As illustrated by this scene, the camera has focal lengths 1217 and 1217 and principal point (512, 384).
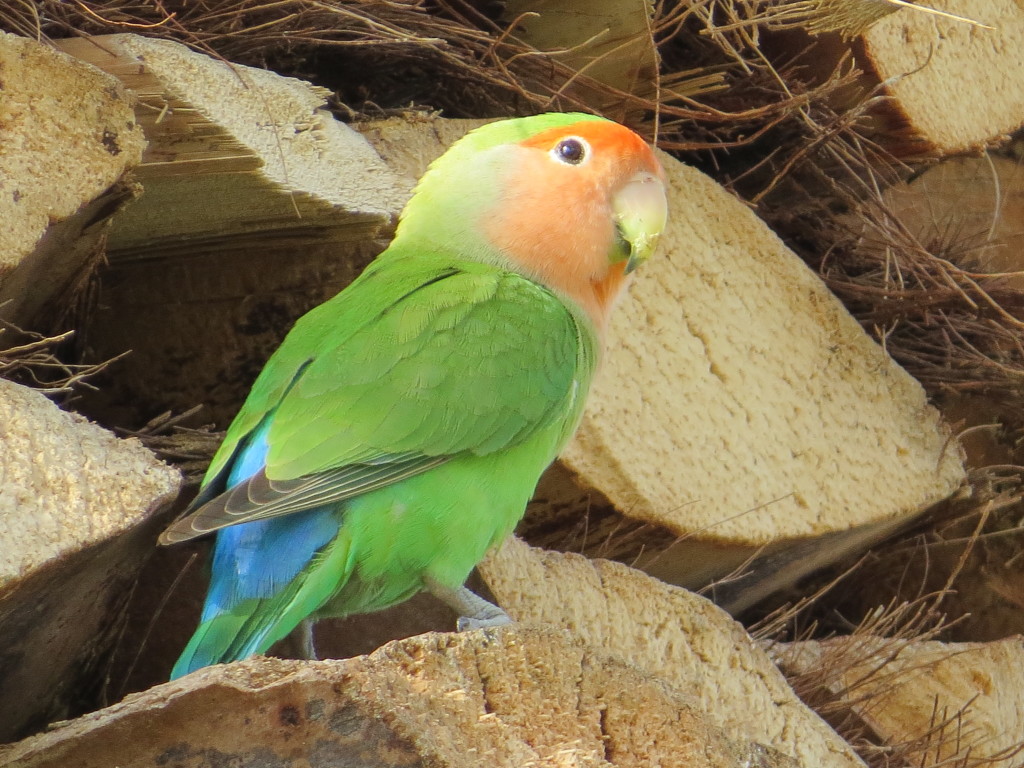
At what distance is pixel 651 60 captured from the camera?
124 inches

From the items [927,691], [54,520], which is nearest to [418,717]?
[54,520]

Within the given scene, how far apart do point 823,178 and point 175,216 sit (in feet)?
6.30

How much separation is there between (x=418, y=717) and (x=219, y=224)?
4.58ft

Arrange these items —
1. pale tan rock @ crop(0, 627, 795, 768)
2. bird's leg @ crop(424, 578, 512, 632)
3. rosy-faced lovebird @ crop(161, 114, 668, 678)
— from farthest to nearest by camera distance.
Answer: bird's leg @ crop(424, 578, 512, 632) → rosy-faced lovebird @ crop(161, 114, 668, 678) → pale tan rock @ crop(0, 627, 795, 768)

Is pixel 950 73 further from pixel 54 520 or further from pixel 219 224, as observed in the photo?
pixel 54 520

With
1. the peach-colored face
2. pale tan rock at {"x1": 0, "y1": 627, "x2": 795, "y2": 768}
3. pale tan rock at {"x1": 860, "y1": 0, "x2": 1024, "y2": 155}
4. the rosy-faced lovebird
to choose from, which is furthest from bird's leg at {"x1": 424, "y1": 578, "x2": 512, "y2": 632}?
pale tan rock at {"x1": 860, "y1": 0, "x2": 1024, "y2": 155}

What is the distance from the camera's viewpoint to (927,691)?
3.06 m

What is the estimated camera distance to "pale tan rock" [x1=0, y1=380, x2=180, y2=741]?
5.40 ft

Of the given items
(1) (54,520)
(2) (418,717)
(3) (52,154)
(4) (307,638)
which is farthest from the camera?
(4) (307,638)

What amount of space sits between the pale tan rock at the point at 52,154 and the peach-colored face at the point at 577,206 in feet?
2.92

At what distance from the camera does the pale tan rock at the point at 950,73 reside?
3330 mm

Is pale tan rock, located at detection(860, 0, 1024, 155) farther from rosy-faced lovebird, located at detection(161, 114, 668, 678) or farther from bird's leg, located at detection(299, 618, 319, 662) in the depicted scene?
bird's leg, located at detection(299, 618, 319, 662)

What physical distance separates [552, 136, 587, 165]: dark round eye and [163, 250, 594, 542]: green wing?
11.9 inches

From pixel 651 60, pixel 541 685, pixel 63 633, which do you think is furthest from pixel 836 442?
pixel 63 633
